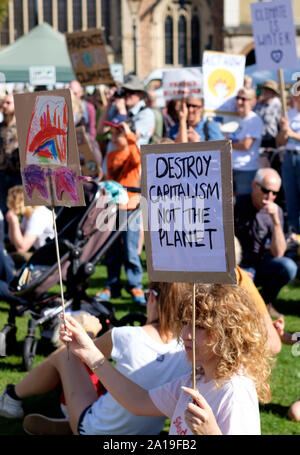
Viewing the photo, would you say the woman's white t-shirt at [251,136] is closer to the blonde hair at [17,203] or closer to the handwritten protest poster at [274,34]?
the handwritten protest poster at [274,34]

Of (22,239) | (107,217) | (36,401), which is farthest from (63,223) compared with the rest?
(36,401)

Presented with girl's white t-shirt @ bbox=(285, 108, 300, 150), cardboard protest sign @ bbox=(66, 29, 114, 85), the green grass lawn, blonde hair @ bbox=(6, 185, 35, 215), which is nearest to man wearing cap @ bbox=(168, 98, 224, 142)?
girl's white t-shirt @ bbox=(285, 108, 300, 150)

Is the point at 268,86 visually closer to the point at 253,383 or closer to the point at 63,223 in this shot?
the point at 63,223

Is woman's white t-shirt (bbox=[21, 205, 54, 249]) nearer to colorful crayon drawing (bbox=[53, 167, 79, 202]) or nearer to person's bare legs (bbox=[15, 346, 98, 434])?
person's bare legs (bbox=[15, 346, 98, 434])

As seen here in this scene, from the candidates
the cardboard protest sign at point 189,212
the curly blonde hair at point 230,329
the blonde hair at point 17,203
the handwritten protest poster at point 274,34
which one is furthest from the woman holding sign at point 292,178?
the cardboard protest sign at point 189,212

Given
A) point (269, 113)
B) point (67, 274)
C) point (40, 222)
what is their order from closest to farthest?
1. point (67, 274)
2. point (40, 222)
3. point (269, 113)

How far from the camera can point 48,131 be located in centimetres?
278

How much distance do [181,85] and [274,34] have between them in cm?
116

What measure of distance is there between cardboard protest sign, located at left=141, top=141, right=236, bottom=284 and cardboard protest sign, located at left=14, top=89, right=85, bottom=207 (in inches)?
16.9

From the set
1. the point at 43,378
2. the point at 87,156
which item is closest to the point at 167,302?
the point at 43,378

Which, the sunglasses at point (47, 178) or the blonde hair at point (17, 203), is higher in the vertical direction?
the sunglasses at point (47, 178)

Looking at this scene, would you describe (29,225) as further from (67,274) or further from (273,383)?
(273,383)

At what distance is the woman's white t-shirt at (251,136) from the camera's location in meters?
6.95

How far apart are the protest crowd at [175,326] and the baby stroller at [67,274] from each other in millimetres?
123
